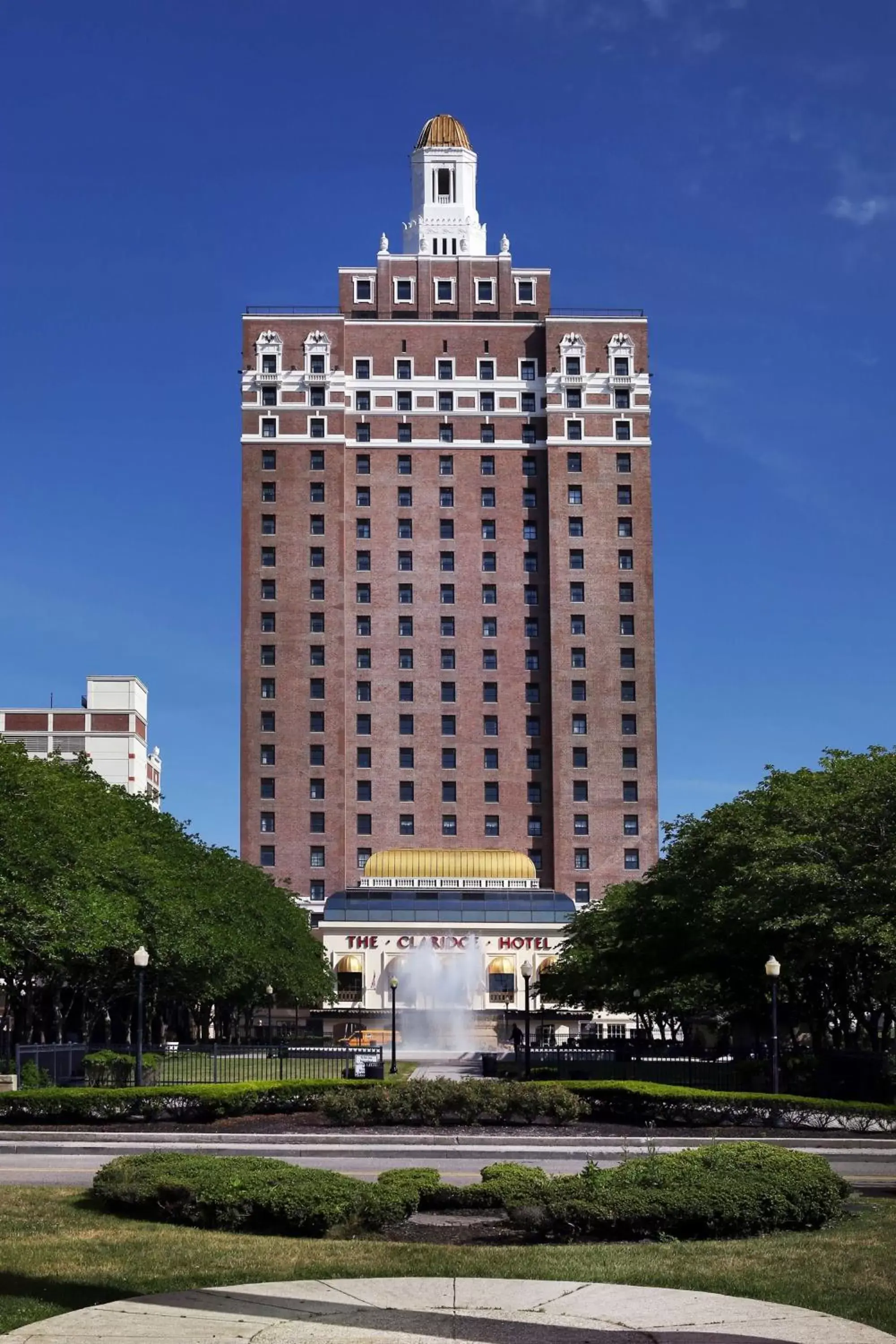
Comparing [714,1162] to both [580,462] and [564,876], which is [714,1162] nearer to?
[564,876]

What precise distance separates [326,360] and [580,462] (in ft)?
72.4

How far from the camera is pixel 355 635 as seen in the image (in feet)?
395

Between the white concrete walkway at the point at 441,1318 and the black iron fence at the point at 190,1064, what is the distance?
2291cm

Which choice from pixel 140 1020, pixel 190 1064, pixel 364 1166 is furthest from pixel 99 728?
pixel 364 1166

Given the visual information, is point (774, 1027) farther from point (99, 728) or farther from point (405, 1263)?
point (99, 728)

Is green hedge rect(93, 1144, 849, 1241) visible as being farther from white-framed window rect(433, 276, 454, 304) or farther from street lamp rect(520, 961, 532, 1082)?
white-framed window rect(433, 276, 454, 304)

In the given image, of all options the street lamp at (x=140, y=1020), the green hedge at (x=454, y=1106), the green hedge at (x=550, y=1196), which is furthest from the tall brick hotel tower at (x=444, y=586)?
the green hedge at (x=550, y=1196)

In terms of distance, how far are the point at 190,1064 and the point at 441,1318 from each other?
40566mm

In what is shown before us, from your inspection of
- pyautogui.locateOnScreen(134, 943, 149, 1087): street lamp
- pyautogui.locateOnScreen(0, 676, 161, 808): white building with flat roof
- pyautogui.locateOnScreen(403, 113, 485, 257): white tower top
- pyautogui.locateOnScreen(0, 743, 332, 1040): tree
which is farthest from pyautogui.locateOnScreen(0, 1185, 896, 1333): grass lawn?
pyautogui.locateOnScreen(0, 676, 161, 808): white building with flat roof

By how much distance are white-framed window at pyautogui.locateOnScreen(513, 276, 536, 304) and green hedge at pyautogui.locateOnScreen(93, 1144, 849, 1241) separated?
379 feet

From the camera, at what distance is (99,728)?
16338cm

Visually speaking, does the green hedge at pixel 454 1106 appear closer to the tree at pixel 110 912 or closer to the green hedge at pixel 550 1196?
the tree at pixel 110 912

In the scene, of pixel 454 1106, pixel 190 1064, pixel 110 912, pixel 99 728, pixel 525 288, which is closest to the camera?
pixel 454 1106

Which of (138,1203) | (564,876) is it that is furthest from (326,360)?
(138,1203)
